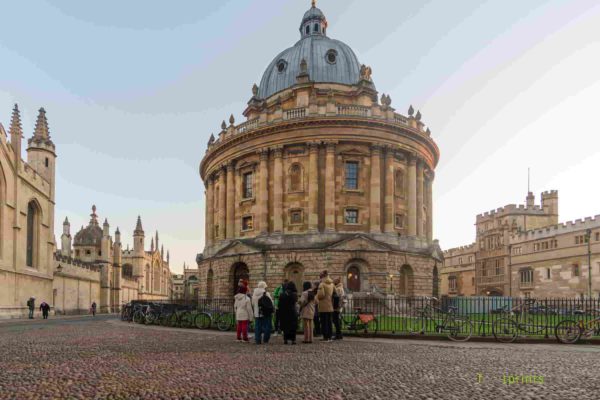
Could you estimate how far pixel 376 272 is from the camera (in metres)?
34.8

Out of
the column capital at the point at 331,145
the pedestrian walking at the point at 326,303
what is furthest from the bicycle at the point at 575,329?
the column capital at the point at 331,145

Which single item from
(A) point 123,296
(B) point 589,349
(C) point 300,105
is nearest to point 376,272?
(C) point 300,105

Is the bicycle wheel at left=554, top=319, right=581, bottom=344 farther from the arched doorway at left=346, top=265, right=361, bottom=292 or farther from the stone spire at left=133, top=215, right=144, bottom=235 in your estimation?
the stone spire at left=133, top=215, right=144, bottom=235

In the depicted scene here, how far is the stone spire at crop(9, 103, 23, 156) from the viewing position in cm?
3466

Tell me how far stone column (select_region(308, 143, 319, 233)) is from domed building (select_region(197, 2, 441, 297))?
8 centimetres

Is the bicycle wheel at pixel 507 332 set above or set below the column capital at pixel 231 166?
below

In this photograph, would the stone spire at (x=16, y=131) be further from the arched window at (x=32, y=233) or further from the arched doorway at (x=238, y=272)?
the arched doorway at (x=238, y=272)

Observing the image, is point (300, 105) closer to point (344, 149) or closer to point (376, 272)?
point (344, 149)

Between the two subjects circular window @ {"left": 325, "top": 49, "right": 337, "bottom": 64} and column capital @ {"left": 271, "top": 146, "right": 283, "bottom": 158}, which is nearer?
column capital @ {"left": 271, "top": 146, "right": 283, "bottom": 158}

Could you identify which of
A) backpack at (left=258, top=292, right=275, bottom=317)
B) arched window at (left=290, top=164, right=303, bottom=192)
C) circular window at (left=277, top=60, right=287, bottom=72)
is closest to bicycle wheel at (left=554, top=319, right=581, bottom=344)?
backpack at (left=258, top=292, right=275, bottom=317)

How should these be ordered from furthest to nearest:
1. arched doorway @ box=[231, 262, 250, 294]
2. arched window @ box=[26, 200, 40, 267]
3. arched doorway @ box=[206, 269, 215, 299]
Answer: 1. arched doorway @ box=[206, 269, 215, 299]
2. arched doorway @ box=[231, 262, 250, 294]
3. arched window @ box=[26, 200, 40, 267]

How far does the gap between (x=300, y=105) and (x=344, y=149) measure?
249 inches

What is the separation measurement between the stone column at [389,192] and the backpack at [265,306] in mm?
24178

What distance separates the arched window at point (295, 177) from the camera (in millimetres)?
38219
